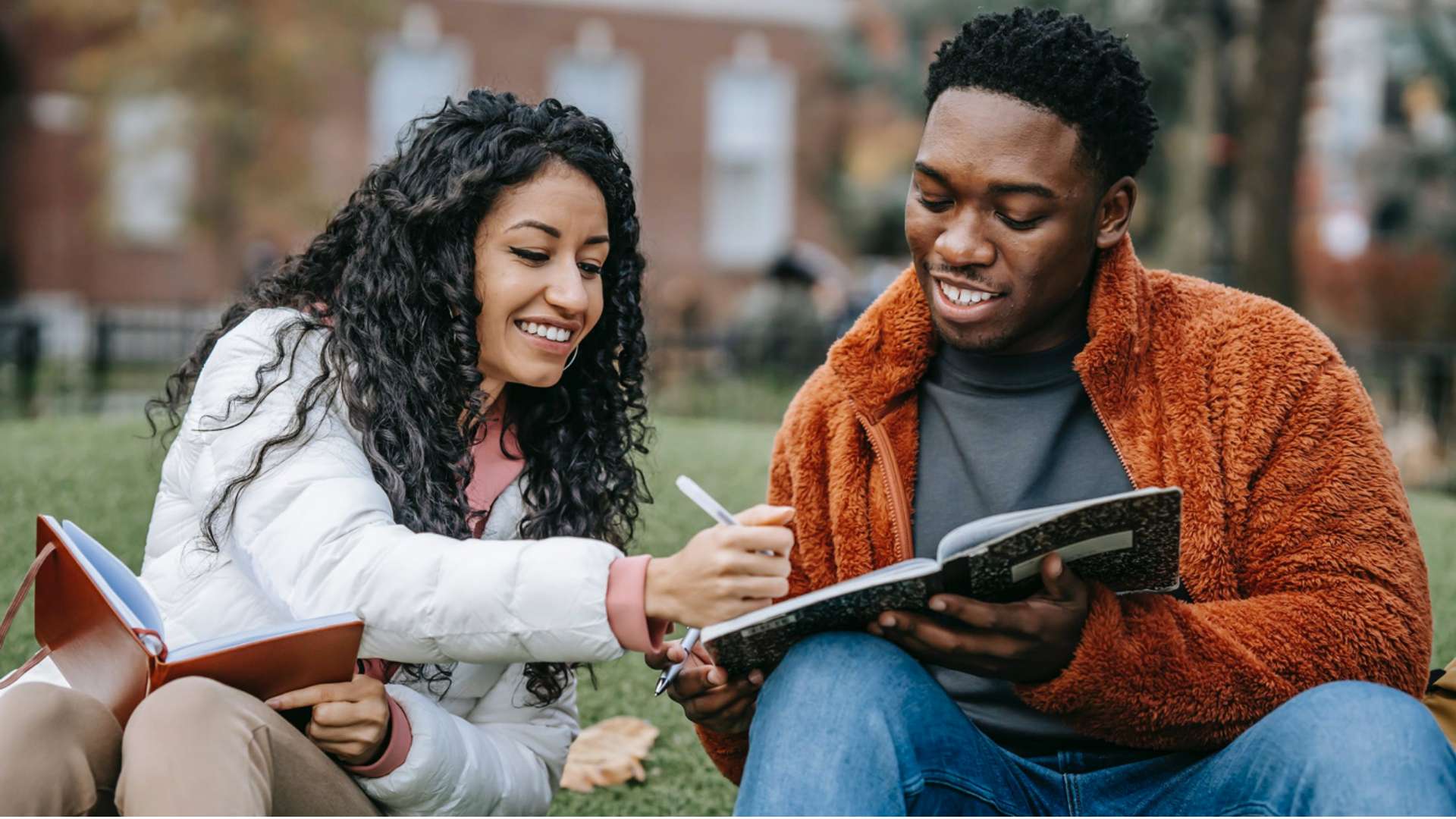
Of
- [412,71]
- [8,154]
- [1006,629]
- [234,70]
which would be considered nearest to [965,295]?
[1006,629]

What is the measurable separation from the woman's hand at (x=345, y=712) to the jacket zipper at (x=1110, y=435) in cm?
129

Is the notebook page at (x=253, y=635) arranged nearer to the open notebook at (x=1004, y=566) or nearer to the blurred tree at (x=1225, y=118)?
the open notebook at (x=1004, y=566)

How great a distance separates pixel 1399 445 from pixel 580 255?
24.9ft

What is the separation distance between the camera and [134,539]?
4289 mm

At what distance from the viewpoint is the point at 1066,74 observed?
2.42 m

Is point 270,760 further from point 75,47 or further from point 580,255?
point 75,47

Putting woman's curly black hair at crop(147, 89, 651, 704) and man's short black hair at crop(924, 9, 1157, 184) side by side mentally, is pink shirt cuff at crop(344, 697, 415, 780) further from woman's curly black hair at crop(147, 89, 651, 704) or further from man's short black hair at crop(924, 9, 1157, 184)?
man's short black hair at crop(924, 9, 1157, 184)

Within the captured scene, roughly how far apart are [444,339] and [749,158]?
19.9 meters

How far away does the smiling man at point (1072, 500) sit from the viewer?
82.6 inches

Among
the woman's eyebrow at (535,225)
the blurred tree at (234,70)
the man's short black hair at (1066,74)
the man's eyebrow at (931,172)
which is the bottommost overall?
the woman's eyebrow at (535,225)

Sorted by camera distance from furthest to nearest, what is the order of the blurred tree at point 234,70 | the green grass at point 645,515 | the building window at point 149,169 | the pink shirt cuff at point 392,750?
1. the building window at point 149,169
2. the blurred tree at point 234,70
3. the green grass at point 645,515
4. the pink shirt cuff at point 392,750

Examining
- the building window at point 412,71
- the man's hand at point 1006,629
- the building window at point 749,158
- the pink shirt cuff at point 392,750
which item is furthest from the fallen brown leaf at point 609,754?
the building window at point 749,158

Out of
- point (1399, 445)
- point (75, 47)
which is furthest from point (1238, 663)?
point (75, 47)

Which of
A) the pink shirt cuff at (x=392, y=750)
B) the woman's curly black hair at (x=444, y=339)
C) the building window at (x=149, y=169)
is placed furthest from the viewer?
the building window at (x=149, y=169)
